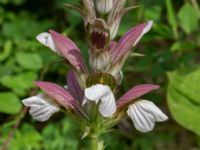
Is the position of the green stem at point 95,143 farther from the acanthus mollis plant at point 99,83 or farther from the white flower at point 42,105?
the white flower at point 42,105

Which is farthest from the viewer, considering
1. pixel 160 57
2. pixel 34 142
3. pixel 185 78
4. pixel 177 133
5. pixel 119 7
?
pixel 177 133

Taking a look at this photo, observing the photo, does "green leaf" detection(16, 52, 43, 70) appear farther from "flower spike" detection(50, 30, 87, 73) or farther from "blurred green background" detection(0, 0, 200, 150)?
"flower spike" detection(50, 30, 87, 73)

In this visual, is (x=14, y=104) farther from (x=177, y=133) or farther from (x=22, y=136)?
(x=177, y=133)

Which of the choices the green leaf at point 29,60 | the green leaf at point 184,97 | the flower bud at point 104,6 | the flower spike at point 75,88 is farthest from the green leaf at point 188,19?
the flower bud at point 104,6

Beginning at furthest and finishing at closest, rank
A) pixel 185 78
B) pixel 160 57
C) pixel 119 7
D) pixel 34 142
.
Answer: pixel 160 57
pixel 185 78
pixel 34 142
pixel 119 7

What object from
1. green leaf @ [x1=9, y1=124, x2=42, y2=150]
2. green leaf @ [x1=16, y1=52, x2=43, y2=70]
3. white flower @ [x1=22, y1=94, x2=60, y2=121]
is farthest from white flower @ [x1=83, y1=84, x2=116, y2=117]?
green leaf @ [x1=16, y1=52, x2=43, y2=70]

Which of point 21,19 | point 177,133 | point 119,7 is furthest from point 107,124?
point 21,19

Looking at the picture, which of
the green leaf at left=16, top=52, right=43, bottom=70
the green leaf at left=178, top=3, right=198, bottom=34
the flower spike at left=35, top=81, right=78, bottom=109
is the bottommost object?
the green leaf at left=16, top=52, right=43, bottom=70
